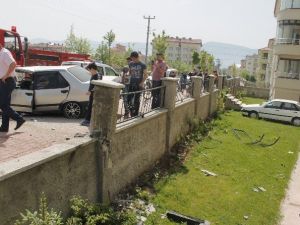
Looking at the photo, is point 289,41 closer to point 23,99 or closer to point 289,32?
point 289,32

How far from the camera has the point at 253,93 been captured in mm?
50188

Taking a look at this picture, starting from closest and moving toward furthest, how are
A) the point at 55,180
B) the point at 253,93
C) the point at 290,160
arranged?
1. the point at 55,180
2. the point at 290,160
3. the point at 253,93

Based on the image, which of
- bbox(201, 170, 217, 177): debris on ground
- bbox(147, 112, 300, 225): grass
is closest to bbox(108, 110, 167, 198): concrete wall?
bbox(147, 112, 300, 225): grass

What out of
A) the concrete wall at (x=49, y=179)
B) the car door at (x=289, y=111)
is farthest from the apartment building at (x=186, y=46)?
the concrete wall at (x=49, y=179)

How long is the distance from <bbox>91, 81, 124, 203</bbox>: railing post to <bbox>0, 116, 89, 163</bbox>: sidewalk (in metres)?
Result: 0.28

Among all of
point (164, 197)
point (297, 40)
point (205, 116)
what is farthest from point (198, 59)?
point (164, 197)

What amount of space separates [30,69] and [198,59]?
7480cm

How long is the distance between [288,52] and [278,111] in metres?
12.6

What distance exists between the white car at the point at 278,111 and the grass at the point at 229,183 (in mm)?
8665

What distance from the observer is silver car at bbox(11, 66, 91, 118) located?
11273mm

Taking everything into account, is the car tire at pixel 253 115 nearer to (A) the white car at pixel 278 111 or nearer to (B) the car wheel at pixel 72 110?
(A) the white car at pixel 278 111

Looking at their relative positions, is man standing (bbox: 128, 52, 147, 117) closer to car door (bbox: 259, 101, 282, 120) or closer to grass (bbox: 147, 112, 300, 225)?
grass (bbox: 147, 112, 300, 225)

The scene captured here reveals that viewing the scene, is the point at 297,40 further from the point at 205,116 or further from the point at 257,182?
the point at 257,182

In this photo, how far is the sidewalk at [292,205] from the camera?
8.99 m
